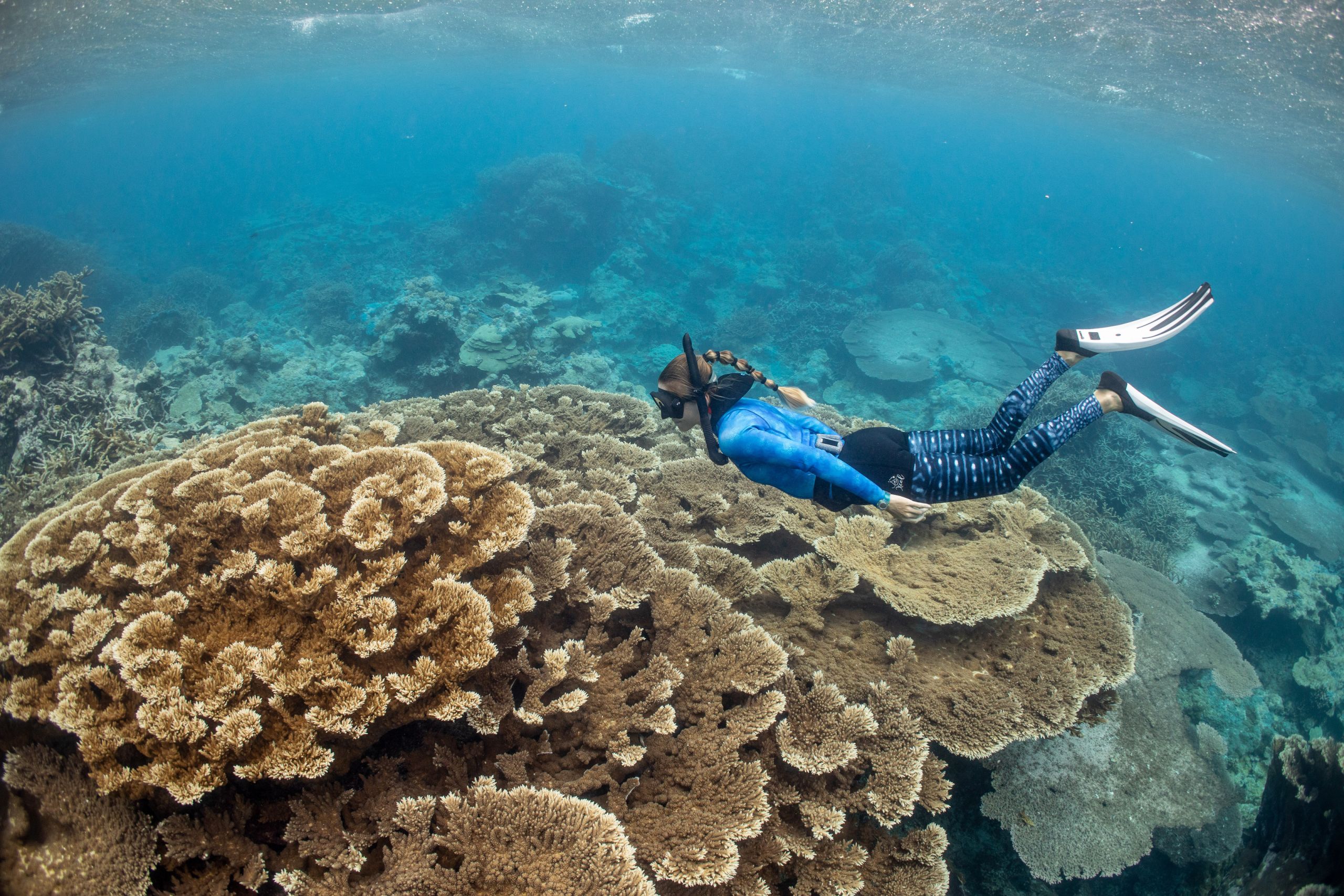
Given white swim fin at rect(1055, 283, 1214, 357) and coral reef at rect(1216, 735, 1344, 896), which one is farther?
white swim fin at rect(1055, 283, 1214, 357)

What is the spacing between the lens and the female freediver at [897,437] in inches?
147

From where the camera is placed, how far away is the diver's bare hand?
133 inches

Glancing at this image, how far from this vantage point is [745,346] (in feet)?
71.1

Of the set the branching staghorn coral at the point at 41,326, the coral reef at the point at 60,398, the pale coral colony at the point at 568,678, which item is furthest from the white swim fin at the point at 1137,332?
the branching staghorn coral at the point at 41,326

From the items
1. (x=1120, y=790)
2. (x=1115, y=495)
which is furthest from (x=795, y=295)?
(x=1120, y=790)

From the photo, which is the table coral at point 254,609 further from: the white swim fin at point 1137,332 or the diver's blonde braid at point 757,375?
the white swim fin at point 1137,332

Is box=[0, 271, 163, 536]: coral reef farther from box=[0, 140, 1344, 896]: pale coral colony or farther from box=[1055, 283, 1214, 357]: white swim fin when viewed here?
box=[1055, 283, 1214, 357]: white swim fin

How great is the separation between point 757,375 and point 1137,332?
3231 millimetres

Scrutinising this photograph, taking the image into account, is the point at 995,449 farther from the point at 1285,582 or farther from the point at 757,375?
the point at 1285,582

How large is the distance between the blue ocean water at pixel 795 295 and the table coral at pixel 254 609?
15.3 feet

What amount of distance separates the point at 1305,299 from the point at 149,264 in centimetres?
9676

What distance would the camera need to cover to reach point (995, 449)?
14.2 feet

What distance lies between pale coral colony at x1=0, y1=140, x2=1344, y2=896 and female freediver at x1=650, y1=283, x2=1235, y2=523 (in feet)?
3.51

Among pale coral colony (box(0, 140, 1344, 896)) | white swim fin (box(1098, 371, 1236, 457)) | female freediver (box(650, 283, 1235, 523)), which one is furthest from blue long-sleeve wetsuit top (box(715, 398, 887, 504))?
white swim fin (box(1098, 371, 1236, 457))
